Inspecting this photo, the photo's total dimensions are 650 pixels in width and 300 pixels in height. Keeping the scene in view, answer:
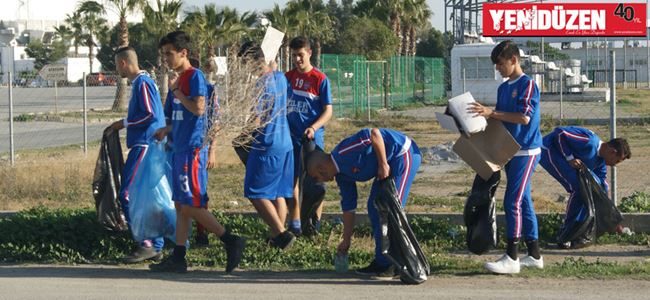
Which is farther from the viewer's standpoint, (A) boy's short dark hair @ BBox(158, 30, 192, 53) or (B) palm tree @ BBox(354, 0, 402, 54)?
(B) palm tree @ BBox(354, 0, 402, 54)

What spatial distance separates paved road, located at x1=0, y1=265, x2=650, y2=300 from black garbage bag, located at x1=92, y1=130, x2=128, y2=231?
595mm

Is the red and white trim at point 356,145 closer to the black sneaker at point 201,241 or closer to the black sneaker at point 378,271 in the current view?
the black sneaker at point 378,271

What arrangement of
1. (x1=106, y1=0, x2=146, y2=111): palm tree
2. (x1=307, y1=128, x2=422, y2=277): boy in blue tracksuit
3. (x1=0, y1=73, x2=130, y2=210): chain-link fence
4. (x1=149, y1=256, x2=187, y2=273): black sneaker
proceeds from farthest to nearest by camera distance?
(x1=106, y1=0, x2=146, y2=111): palm tree, (x1=0, y1=73, x2=130, y2=210): chain-link fence, (x1=149, y1=256, x2=187, y2=273): black sneaker, (x1=307, y1=128, x2=422, y2=277): boy in blue tracksuit

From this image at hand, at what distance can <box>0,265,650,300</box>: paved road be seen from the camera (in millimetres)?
7625

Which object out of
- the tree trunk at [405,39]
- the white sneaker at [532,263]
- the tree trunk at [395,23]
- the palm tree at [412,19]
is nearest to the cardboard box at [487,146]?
the white sneaker at [532,263]

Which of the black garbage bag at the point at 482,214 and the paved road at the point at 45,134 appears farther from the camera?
the paved road at the point at 45,134

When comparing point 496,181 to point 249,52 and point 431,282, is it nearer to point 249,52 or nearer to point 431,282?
point 431,282

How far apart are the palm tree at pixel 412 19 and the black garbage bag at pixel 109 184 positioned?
52.4 metres

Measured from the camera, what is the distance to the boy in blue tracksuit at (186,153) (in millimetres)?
8297

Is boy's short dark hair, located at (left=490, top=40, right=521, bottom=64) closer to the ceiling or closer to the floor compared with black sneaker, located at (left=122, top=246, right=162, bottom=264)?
closer to the ceiling

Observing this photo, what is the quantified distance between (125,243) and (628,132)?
701 inches

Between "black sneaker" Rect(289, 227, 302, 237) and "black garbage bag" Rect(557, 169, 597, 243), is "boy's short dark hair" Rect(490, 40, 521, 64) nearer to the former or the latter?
"black garbage bag" Rect(557, 169, 597, 243)

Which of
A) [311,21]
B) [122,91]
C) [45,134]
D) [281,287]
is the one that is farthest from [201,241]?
[311,21]

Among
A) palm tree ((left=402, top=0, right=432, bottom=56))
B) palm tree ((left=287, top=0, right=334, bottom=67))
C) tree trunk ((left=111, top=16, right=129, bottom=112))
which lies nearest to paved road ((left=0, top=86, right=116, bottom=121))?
tree trunk ((left=111, top=16, right=129, bottom=112))
